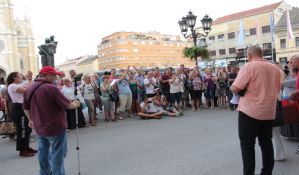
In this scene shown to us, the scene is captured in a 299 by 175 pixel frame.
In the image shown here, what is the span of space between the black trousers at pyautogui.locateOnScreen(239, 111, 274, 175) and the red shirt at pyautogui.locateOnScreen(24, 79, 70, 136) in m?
2.48

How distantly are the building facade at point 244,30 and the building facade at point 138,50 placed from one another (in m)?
35.7

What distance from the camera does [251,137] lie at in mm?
4461

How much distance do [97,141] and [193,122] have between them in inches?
141

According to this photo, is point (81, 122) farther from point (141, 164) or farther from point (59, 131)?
point (59, 131)

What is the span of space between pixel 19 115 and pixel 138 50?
114m

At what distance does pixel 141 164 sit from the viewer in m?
6.16

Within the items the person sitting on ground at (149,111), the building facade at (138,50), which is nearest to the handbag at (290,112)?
the person sitting on ground at (149,111)

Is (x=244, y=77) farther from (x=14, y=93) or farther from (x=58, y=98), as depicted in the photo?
(x=14, y=93)

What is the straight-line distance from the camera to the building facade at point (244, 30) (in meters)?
66.5

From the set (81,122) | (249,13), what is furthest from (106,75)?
(249,13)

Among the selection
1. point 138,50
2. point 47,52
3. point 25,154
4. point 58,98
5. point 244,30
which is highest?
point 138,50

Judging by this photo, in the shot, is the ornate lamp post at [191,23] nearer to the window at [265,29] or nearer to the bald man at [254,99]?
the bald man at [254,99]

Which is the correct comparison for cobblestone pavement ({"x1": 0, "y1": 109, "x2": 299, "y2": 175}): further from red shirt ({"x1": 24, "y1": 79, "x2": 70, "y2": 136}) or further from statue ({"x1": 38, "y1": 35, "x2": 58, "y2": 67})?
statue ({"x1": 38, "y1": 35, "x2": 58, "y2": 67})

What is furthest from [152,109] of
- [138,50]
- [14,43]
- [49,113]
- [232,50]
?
[138,50]
